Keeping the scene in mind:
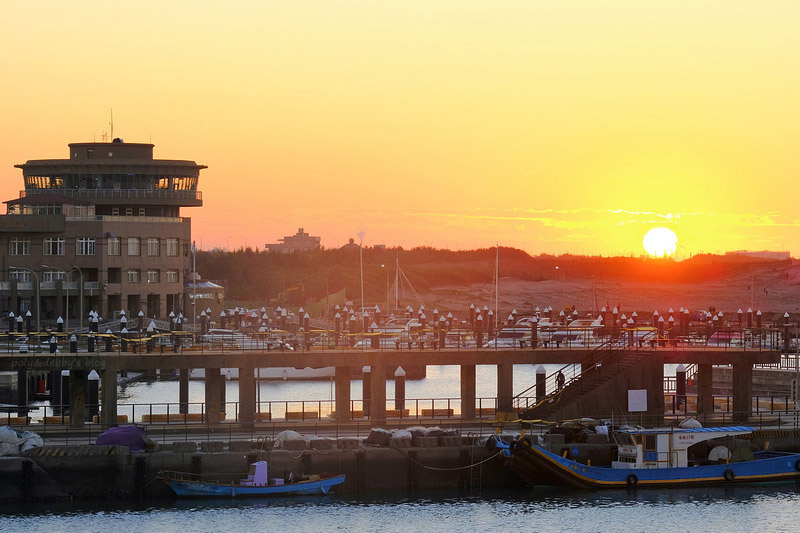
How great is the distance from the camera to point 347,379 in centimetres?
8544

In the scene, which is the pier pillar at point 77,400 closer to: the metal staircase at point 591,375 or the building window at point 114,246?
the metal staircase at point 591,375

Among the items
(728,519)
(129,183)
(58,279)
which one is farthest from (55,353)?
(129,183)

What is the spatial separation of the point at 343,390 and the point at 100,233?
257 feet

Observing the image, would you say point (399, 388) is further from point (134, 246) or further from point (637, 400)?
point (134, 246)

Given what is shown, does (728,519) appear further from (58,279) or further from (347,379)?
(58,279)

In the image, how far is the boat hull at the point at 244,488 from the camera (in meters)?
67.1

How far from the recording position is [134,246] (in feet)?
528

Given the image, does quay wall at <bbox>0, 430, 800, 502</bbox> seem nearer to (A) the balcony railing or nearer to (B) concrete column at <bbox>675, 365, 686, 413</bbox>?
(B) concrete column at <bbox>675, 365, 686, 413</bbox>

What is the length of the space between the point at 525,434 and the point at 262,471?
13606mm

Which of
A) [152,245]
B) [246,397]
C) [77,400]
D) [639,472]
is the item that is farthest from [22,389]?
[152,245]

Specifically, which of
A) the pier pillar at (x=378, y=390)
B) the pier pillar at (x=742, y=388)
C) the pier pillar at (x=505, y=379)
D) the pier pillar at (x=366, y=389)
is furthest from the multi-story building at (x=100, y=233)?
the pier pillar at (x=742, y=388)

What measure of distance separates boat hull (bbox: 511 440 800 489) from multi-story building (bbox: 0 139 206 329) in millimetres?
85174

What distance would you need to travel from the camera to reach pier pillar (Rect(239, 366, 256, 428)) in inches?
3100

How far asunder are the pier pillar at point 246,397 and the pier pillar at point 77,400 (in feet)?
27.9
